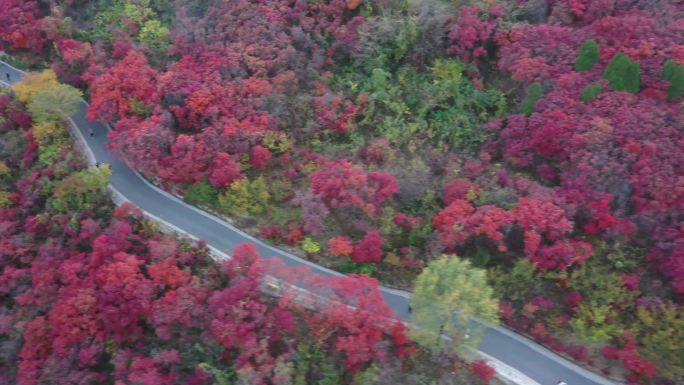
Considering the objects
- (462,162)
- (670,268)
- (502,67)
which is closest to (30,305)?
(462,162)

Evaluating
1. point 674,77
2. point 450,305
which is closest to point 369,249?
point 450,305

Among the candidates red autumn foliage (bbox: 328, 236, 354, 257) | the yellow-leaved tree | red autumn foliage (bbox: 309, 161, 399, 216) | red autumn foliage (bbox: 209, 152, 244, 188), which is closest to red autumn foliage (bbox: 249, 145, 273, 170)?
red autumn foliage (bbox: 209, 152, 244, 188)

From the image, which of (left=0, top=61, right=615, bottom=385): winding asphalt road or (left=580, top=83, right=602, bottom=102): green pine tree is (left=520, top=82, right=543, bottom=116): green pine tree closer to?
(left=580, top=83, right=602, bottom=102): green pine tree

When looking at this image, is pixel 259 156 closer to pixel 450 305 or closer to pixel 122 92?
pixel 122 92

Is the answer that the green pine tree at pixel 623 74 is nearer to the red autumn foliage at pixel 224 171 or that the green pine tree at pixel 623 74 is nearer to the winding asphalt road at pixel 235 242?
the winding asphalt road at pixel 235 242

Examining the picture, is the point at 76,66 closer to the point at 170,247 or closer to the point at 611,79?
the point at 170,247
